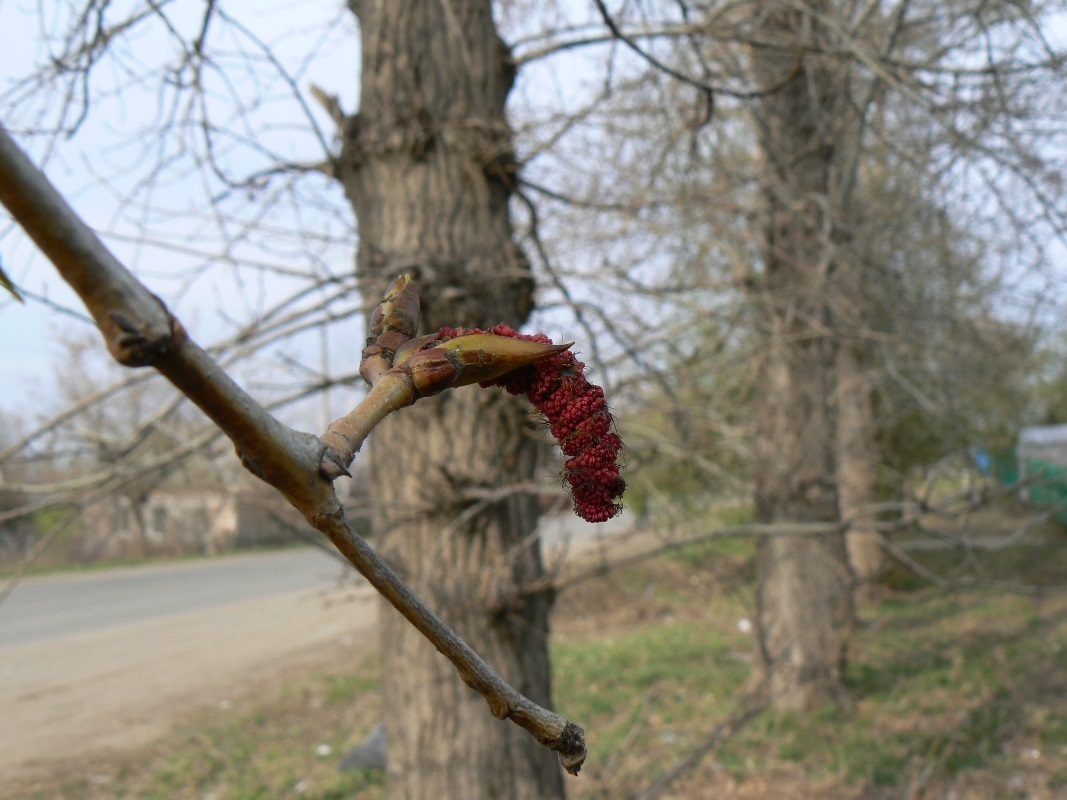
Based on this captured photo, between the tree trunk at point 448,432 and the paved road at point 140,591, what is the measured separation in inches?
300

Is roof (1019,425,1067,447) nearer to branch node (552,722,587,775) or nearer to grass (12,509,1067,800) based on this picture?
grass (12,509,1067,800)

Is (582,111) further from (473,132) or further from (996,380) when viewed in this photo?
(996,380)

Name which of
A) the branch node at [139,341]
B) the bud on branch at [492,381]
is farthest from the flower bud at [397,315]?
the branch node at [139,341]

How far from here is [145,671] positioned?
9.21 m

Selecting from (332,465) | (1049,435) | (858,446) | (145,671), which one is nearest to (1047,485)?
(332,465)

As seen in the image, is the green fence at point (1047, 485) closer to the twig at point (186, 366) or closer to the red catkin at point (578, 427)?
the red catkin at point (578, 427)

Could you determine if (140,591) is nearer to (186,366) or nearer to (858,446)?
(858,446)

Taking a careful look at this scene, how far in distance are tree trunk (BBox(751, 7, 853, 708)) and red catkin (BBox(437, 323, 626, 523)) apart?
536 centimetres

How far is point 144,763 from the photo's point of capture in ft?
21.7

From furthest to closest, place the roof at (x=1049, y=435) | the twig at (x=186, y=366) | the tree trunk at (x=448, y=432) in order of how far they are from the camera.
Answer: the roof at (x=1049, y=435) → the tree trunk at (x=448, y=432) → the twig at (x=186, y=366)

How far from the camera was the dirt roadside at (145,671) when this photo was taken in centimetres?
720

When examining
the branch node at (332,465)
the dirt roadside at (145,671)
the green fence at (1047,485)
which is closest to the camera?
the branch node at (332,465)

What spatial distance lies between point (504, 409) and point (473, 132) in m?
1.18

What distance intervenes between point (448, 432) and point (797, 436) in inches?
173
